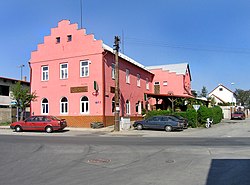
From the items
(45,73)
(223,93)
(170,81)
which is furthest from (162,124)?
Result: (223,93)

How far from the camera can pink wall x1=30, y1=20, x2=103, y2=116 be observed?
104ft

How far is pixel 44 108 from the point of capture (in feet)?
115

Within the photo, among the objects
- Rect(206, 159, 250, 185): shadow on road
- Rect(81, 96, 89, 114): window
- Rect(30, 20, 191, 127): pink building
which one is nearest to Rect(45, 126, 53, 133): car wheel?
Rect(30, 20, 191, 127): pink building

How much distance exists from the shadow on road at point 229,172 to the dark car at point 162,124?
15903 mm

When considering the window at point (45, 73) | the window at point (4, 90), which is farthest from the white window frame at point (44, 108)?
the window at point (4, 90)

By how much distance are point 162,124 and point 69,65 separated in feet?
42.7

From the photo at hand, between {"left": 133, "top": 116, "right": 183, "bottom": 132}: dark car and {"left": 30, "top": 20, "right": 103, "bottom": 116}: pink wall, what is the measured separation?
17.5ft

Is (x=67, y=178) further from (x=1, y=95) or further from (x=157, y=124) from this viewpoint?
(x=1, y=95)

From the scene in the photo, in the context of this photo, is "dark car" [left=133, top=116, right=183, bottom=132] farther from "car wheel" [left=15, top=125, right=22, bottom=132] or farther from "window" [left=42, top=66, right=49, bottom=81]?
"window" [left=42, top=66, right=49, bottom=81]

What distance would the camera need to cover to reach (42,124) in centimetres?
2692

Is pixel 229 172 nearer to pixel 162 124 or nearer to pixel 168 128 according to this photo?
pixel 168 128

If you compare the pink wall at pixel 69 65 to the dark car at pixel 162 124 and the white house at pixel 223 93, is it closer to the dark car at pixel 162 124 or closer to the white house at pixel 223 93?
the dark car at pixel 162 124

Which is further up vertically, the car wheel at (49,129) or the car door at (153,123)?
the car door at (153,123)

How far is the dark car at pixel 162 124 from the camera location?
26281mm
